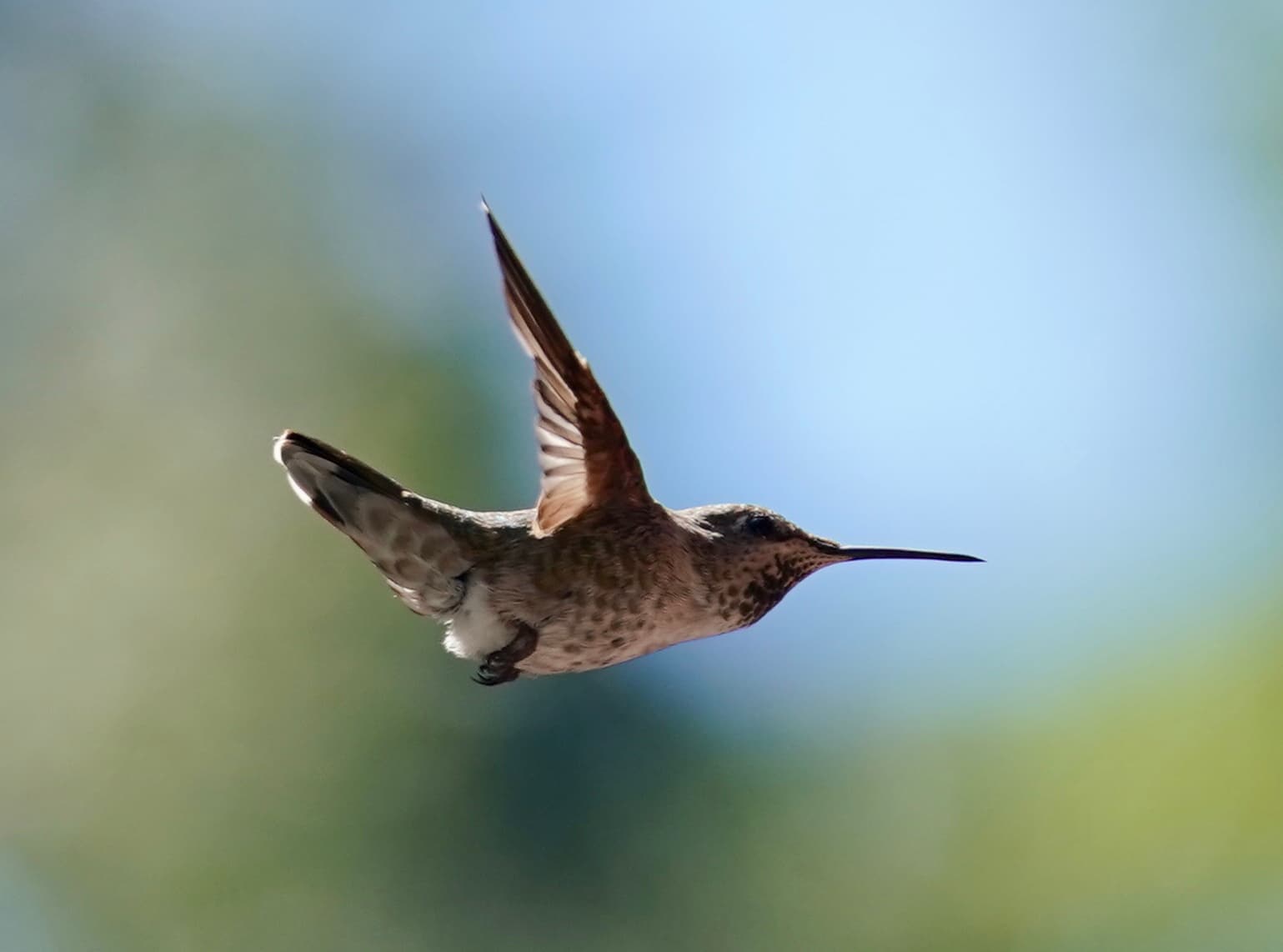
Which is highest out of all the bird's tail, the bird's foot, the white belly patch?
the bird's tail

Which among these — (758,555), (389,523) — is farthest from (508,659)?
(758,555)

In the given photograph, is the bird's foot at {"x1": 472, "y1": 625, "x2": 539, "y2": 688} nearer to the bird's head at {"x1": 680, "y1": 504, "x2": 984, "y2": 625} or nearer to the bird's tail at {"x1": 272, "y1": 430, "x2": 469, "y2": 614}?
the bird's tail at {"x1": 272, "y1": 430, "x2": 469, "y2": 614}

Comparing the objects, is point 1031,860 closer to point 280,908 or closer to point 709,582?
point 280,908

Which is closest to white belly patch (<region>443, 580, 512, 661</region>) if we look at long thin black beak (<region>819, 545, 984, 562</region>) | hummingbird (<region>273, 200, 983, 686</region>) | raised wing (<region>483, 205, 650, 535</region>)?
hummingbird (<region>273, 200, 983, 686</region>)

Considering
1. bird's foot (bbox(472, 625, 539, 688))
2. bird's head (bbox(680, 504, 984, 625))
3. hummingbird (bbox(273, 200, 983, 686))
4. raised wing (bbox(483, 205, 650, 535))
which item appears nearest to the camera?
raised wing (bbox(483, 205, 650, 535))

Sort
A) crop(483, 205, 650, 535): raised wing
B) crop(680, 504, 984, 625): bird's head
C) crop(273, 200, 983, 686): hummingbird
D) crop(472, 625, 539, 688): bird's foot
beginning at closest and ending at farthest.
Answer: crop(483, 205, 650, 535): raised wing, crop(273, 200, 983, 686): hummingbird, crop(472, 625, 539, 688): bird's foot, crop(680, 504, 984, 625): bird's head

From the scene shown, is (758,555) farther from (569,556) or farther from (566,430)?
(566,430)

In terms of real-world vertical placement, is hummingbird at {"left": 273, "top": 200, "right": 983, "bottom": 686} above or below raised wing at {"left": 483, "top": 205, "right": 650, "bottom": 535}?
below
